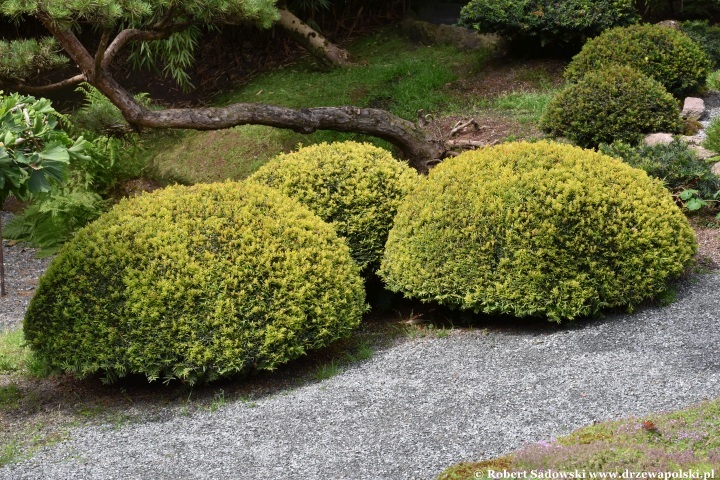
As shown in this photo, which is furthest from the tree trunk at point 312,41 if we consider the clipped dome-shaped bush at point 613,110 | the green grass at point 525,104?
the clipped dome-shaped bush at point 613,110

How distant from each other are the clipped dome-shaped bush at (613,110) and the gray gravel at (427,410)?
2886 millimetres

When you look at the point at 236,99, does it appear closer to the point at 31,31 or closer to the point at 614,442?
the point at 31,31

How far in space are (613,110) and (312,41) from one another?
16.8ft

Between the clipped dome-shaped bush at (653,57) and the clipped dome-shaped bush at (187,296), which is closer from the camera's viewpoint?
the clipped dome-shaped bush at (187,296)

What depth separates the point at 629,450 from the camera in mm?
3461

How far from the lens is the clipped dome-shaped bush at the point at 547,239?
5340mm

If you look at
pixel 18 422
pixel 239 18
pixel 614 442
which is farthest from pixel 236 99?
pixel 614 442

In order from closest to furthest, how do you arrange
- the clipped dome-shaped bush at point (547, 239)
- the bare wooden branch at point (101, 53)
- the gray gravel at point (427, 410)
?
the gray gravel at point (427, 410), the clipped dome-shaped bush at point (547, 239), the bare wooden branch at point (101, 53)

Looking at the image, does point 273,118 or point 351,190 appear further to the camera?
point 273,118

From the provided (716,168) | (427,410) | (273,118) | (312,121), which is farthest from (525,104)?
(427,410)

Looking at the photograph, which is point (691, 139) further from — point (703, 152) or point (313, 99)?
point (313, 99)

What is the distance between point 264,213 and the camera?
5.45 meters

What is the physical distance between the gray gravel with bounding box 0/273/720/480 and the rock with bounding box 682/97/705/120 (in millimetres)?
3761

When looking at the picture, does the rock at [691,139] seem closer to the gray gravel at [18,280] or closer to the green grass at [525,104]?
the green grass at [525,104]
